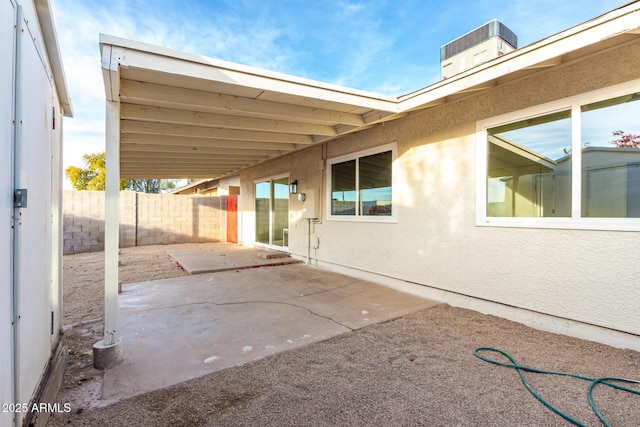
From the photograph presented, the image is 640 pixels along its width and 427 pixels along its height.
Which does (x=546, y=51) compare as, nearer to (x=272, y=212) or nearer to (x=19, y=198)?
(x=19, y=198)

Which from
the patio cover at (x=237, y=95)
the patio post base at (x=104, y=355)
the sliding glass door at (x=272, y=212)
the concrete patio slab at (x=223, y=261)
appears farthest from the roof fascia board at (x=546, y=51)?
the sliding glass door at (x=272, y=212)

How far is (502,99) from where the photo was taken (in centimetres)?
378

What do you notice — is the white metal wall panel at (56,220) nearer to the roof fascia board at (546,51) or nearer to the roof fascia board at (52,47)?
the roof fascia board at (52,47)

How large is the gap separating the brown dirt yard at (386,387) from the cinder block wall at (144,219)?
8.17m

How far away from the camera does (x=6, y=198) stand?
133 cm

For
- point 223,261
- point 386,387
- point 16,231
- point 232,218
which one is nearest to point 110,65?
point 16,231

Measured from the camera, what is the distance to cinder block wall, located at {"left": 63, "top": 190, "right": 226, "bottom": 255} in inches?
389

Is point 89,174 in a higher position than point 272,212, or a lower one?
higher

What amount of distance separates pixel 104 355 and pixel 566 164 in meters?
4.90

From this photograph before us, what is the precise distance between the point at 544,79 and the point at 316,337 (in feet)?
12.5

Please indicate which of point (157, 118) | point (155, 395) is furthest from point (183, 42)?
point (155, 395)

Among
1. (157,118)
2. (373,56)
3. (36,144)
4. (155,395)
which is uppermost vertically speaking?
(373,56)

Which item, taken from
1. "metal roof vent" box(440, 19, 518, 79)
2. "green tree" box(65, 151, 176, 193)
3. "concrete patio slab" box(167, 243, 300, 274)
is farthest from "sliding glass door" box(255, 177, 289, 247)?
"green tree" box(65, 151, 176, 193)

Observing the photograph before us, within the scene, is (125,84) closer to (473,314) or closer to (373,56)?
(473,314)
